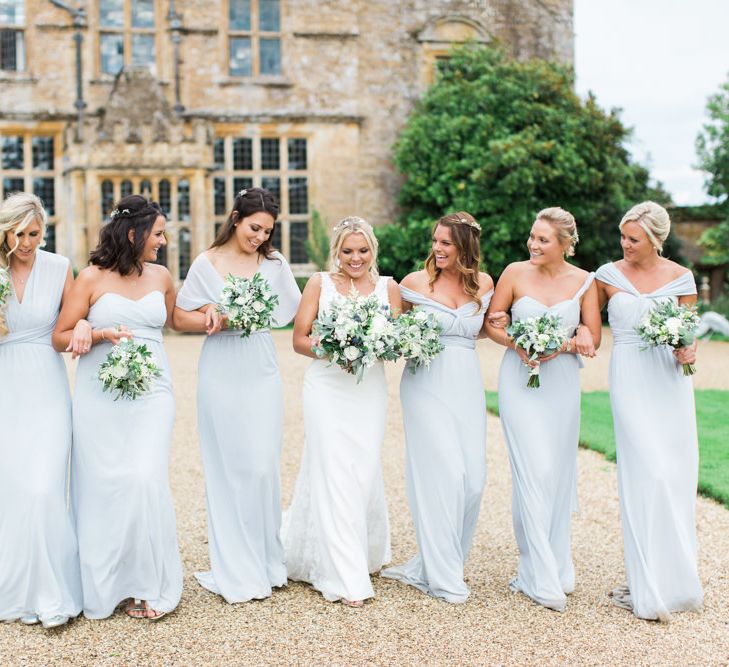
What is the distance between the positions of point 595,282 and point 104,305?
8.62 feet

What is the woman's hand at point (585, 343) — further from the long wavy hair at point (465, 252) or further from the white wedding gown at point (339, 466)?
the white wedding gown at point (339, 466)

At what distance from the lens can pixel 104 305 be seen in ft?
15.5

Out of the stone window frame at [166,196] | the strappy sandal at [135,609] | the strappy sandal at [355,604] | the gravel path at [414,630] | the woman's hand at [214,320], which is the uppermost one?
the stone window frame at [166,196]

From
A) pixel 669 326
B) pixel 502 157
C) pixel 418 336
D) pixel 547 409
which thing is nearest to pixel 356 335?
pixel 418 336

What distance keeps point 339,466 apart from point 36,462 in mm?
1539

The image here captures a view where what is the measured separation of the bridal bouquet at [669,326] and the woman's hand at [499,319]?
0.69 metres

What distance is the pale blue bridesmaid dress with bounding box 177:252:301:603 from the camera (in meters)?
5.02

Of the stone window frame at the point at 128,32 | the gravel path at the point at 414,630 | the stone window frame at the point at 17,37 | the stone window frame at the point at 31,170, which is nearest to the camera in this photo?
the gravel path at the point at 414,630

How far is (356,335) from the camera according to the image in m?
4.71

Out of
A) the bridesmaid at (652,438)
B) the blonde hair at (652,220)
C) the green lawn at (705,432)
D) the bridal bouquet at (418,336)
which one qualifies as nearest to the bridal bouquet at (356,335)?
the bridal bouquet at (418,336)

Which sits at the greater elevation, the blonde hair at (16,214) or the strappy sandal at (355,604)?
the blonde hair at (16,214)

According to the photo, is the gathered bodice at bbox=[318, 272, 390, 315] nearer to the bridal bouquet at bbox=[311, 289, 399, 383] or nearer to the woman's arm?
the woman's arm

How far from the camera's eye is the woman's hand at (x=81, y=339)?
4.54 m

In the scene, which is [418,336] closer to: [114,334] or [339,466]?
[339,466]
